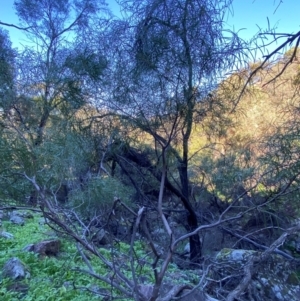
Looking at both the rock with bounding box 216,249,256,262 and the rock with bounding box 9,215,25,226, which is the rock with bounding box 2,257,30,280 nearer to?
the rock with bounding box 216,249,256,262

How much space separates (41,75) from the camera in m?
7.31

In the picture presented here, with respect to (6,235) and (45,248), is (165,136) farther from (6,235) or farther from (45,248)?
(6,235)

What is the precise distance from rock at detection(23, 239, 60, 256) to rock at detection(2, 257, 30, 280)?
23.7 inches

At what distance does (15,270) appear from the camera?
10.8 ft

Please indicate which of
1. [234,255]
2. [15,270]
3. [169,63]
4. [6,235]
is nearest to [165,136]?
[169,63]

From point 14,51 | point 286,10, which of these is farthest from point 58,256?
point 14,51

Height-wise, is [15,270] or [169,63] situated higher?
[169,63]

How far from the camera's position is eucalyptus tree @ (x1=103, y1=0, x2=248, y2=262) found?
3.65m

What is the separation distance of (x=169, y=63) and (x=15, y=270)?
2.58 m

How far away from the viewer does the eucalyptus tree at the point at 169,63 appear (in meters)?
3.65

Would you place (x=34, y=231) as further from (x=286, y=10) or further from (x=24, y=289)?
(x=286, y=10)

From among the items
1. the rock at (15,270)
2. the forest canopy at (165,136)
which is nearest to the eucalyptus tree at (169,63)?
the forest canopy at (165,136)

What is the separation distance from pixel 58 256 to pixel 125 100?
202 centimetres

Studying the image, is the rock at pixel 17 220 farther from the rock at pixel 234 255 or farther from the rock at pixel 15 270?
the rock at pixel 234 255
